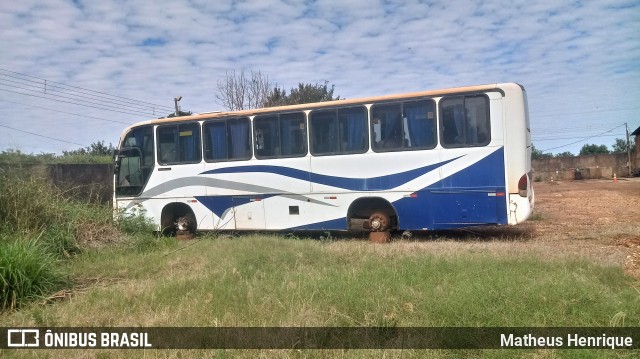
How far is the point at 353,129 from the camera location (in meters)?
9.48

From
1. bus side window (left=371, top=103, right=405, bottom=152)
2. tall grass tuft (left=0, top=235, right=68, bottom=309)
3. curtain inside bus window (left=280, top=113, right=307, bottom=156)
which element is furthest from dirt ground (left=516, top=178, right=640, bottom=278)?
tall grass tuft (left=0, top=235, right=68, bottom=309)

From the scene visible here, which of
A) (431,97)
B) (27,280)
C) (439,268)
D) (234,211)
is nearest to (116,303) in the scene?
(27,280)

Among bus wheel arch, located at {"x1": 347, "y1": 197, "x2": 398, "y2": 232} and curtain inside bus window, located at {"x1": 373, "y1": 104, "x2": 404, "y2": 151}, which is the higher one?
curtain inside bus window, located at {"x1": 373, "y1": 104, "x2": 404, "y2": 151}

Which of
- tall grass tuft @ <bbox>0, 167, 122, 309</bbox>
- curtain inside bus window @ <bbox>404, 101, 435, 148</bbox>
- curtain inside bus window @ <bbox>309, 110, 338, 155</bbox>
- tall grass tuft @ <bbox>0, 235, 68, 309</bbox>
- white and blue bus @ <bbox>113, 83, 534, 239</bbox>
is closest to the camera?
tall grass tuft @ <bbox>0, 235, 68, 309</bbox>

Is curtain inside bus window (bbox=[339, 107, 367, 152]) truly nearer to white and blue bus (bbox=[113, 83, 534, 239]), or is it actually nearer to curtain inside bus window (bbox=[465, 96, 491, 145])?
white and blue bus (bbox=[113, 83, 534, 239])

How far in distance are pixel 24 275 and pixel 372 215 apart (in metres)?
6.10

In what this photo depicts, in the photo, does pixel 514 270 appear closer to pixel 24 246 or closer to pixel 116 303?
pixel 116 303

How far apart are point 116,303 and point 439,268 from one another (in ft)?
12.7

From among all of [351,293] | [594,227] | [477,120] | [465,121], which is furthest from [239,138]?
[594,227]

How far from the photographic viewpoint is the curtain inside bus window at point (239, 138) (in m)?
10.4

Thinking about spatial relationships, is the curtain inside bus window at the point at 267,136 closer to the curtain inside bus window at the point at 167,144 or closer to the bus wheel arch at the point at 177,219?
the curtain inside bus window at the point at 167,144

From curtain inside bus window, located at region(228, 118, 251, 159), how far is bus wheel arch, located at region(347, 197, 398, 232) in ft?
8.89

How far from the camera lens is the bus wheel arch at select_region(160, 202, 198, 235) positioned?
36.4ft

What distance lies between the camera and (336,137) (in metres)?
9.64
